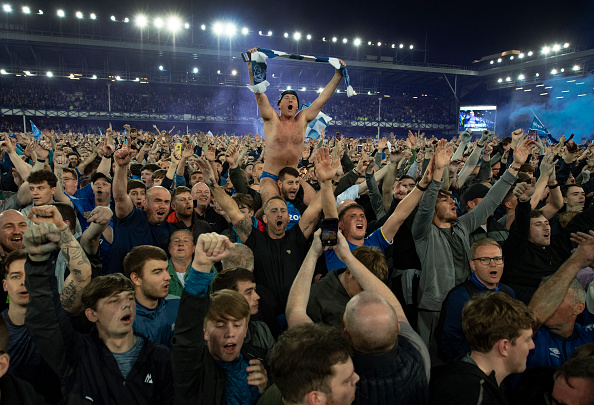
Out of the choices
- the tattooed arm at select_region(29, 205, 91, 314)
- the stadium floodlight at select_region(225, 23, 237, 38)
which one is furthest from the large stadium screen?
the tattooed arm at select_region(29, 205, 91, 314)

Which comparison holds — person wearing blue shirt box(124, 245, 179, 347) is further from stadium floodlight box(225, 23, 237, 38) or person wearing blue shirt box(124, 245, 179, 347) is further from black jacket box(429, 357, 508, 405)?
stadium floodlight box(225, 23, 237, 38)

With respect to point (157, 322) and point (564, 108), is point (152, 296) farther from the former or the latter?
point (564, 108)

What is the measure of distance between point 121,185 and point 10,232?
0.91 metres

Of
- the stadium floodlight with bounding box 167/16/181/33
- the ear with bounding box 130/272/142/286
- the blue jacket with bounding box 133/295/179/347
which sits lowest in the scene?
the blue jacket with bounding box 133/295/179/347

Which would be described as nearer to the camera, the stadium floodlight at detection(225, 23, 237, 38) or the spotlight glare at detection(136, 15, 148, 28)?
the spotlight glare at detection(136, 15, 148, 28)

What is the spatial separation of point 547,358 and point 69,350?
2.58 meters

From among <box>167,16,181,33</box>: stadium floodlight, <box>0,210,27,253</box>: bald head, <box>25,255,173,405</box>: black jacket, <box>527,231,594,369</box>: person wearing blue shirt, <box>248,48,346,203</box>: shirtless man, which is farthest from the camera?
<box>167,16,181,33</box>: stadium floodlight

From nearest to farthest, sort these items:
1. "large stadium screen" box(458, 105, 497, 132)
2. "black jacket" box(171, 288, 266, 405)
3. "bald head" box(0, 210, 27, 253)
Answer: "black jacket" box(171, 288, 266, 405)
"bald head" box(0, 210, 27, 253)
"large stadium screen" box(458, 105, 497, 132)

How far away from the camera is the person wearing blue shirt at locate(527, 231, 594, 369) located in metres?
2.45

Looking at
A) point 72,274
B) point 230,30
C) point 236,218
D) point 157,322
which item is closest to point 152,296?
point 157,322

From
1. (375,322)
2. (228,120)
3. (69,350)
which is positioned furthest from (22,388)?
(228,120)

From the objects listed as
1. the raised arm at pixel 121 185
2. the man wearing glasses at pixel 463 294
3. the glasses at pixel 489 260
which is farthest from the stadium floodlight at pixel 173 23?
the glasses at pixel 489 260

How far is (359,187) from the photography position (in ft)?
18.0

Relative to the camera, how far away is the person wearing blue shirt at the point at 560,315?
2451 mm
